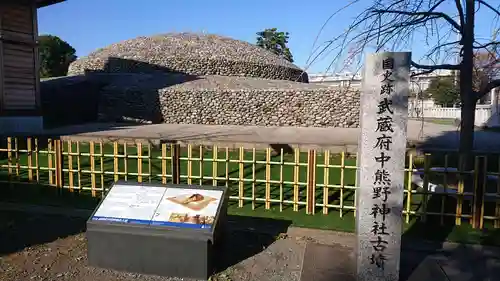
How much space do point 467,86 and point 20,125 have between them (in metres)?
13.6

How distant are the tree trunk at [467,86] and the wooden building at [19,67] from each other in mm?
13241

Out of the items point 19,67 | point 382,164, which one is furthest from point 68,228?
point 19,67

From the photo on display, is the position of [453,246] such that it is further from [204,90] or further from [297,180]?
[204,90]

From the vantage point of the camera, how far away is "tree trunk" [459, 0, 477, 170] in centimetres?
525

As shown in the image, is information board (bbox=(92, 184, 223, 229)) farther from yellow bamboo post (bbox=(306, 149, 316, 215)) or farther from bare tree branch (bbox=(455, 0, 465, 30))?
bare tree branch (bbox=(455, 0, 465, 30))

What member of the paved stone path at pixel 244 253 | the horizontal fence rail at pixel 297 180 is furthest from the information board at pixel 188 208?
the horizontal fence rail at pixel 297 180

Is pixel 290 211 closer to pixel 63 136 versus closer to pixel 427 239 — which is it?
pixel 427 239

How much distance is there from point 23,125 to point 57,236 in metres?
10.3

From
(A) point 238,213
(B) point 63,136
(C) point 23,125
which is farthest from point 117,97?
(A) point 238,213

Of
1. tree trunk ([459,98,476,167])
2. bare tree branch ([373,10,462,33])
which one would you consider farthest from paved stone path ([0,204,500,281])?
bare tree branch ([373,10,462,33])

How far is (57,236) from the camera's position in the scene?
450 centimetres

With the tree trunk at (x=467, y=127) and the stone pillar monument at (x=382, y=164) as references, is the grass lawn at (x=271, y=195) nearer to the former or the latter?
the tree trunk at (x=467, y=127)

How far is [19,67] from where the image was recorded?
13.0 meters

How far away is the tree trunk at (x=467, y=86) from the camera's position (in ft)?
17.2
